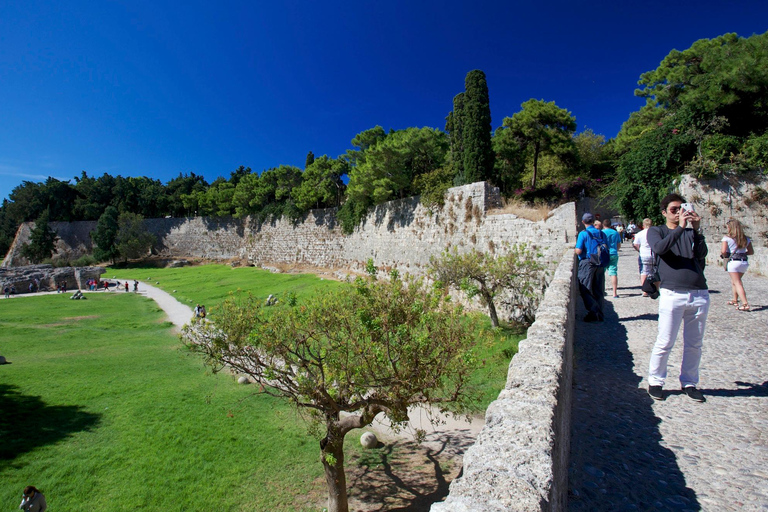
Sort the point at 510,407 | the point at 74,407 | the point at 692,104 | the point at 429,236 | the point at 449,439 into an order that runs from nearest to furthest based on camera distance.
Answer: the point at 510,407, the point at 449,439, the point at 74,407, the point at 692,104, the point at 429,236

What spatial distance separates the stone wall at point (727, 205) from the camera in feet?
42.0

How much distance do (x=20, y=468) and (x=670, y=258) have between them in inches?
421

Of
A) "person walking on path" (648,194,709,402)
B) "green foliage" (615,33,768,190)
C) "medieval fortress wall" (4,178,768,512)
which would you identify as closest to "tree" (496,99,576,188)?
"green foliage" (615,33,768,190)

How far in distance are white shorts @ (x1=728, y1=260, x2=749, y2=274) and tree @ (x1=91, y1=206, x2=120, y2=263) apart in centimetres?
5471

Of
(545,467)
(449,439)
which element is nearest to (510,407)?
(545,467)

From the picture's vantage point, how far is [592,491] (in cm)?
247

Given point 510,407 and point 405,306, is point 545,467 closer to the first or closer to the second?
point 510,407

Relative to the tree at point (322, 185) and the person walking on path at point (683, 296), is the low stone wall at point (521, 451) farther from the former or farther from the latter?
the tree at point (322, 185)

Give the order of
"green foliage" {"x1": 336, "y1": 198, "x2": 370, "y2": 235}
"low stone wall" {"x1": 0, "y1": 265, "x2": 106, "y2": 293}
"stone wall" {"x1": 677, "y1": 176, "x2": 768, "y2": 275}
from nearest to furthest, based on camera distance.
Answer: "stone wall" {"x1": 677, "y1": 176, "x2": 768, "y2": 275}
"green foliage" {"x1": 336, "y1": 198, "x2": 370, "y2": 235}
"low stone wall" {"x1": 0, "y1": 265, "x2": 106, "y2": 293}

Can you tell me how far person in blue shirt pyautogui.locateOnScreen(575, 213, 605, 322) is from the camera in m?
6.60

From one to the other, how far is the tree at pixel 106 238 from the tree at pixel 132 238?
586mm

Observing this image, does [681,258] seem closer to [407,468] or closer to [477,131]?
[407,468]

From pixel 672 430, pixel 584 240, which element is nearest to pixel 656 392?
pixel 672 430

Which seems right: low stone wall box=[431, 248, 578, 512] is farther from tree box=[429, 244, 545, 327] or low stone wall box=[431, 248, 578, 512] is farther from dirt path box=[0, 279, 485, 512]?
tree box=[429, 244, 545, 327]
